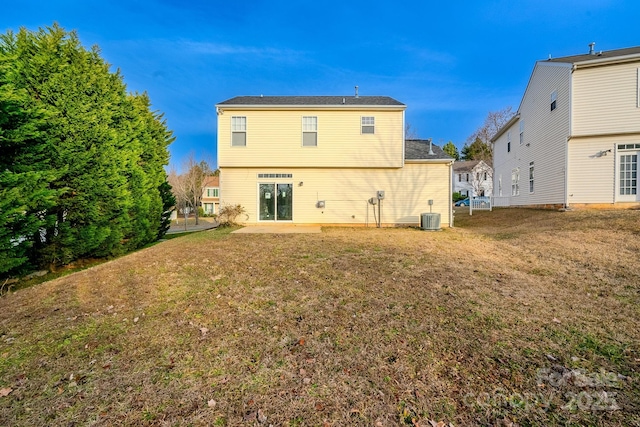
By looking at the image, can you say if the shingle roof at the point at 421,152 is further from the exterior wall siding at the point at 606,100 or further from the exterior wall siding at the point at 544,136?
the exterior wall siding at the point at 606,100

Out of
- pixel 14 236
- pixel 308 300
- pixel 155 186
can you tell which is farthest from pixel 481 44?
pixel 14 236

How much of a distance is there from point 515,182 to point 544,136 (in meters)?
Answer: 4.62

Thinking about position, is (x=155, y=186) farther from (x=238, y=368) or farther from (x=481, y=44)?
(x=481, y=44)

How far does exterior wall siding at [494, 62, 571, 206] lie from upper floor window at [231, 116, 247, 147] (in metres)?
14.6

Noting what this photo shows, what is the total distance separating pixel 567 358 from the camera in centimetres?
279

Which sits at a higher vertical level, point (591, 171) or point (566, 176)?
point (591, 171)

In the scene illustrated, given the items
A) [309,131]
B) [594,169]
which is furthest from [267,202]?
[594,169]

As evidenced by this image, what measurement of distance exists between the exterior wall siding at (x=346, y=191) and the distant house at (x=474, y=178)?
25544 millimetres

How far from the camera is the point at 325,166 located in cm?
1323

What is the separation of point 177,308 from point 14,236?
15.1 feet

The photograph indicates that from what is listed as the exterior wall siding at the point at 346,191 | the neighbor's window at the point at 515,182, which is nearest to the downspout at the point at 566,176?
the exterior wall siding at the point at 346,191

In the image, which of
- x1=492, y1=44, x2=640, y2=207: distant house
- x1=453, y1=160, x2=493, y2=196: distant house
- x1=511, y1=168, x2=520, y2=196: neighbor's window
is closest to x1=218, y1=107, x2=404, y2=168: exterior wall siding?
x1=492, y1=44, x2=640, y2=207: distant house

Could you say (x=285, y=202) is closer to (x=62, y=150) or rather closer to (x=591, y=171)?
(x=62, y=150)

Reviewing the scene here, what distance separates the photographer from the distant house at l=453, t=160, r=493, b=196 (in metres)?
38.5
